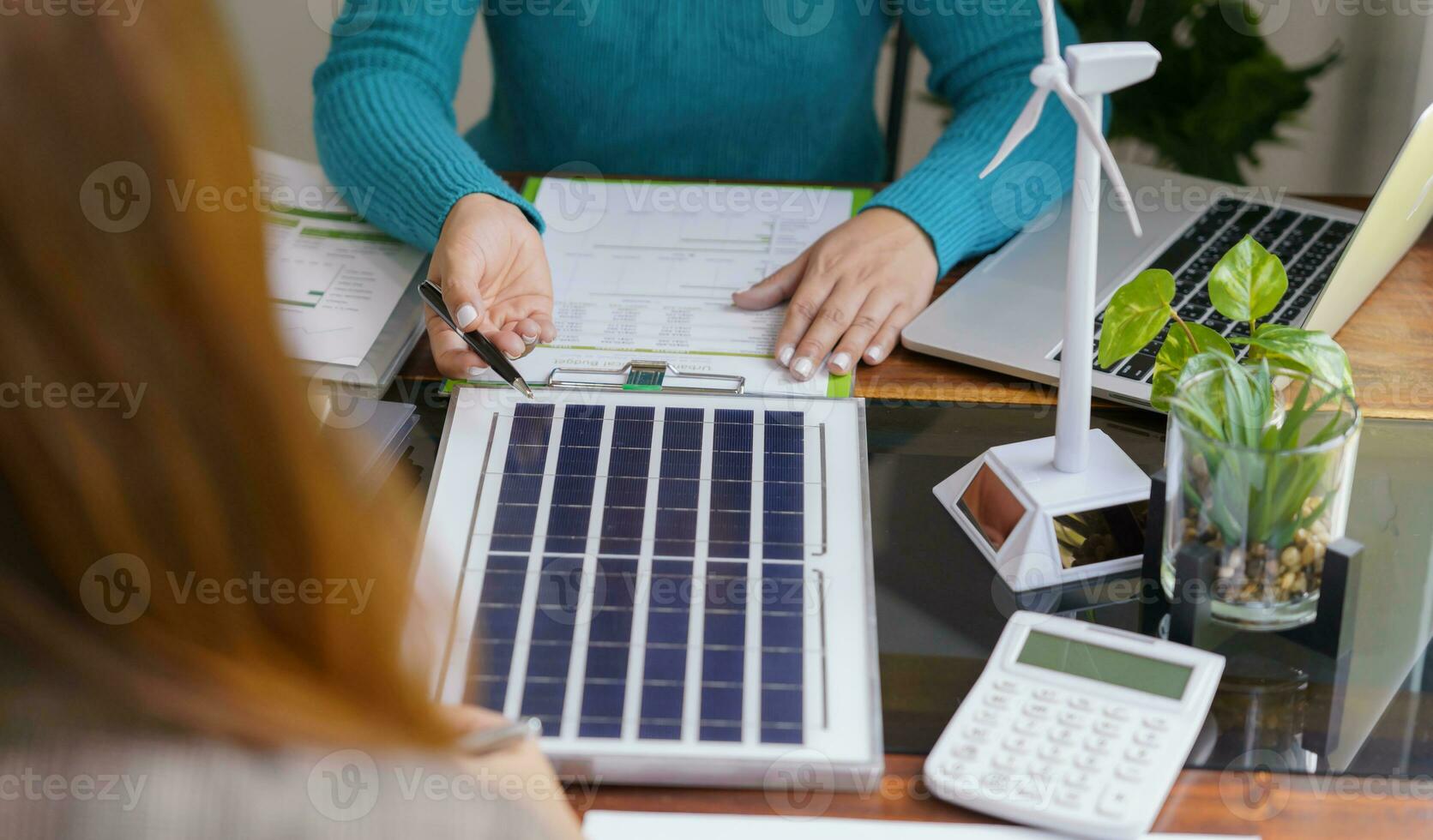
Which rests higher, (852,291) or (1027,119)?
(1027,119)

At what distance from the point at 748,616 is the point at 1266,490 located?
309 millimetres

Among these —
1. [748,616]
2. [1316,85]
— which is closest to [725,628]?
[748,616]

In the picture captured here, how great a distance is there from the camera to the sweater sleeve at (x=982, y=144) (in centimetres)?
117

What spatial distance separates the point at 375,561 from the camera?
0.51 meters

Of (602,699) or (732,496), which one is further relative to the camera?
(732,496)

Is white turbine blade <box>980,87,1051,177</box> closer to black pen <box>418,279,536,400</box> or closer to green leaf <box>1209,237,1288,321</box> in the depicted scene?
green leaf <box>1209,237,1288,321</box>

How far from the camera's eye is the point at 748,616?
30.0 inches

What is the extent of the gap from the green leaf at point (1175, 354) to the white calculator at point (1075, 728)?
178 millimetres

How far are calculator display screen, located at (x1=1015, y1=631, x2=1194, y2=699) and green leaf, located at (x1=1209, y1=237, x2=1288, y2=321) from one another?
26cm

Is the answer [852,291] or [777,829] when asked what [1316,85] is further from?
[777,829]

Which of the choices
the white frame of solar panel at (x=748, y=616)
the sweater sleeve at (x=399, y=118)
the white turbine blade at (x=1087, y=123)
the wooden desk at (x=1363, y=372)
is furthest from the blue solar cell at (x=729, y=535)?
the sweater sleeve at (x=399, y=118)

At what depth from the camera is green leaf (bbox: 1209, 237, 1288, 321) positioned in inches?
32.7

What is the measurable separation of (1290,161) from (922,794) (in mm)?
2093

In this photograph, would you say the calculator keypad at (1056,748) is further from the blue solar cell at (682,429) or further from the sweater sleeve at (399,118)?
the sweater sleeve at (399,118)
